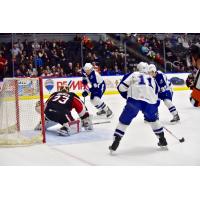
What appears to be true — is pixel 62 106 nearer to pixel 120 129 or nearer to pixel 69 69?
pixel 69 69

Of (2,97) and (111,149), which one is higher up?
(2,97)

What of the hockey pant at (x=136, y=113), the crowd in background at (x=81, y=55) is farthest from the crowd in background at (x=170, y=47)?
the hockey pant at (x=136, y=113)

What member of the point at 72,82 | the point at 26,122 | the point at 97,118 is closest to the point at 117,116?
the point at 97,118

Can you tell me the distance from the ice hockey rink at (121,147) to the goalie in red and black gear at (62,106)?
77 mm

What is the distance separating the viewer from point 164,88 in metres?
4.07

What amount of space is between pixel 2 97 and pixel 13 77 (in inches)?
7.0

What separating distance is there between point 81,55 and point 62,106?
45 cm

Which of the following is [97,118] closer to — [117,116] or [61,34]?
[117,116]

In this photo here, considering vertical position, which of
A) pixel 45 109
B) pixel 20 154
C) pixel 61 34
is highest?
pixel 61 34

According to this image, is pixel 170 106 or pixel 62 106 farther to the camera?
pixel 62 106

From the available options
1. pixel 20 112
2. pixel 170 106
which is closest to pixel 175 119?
pixel 170 106

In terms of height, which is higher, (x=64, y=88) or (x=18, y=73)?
(x=18, y=73)

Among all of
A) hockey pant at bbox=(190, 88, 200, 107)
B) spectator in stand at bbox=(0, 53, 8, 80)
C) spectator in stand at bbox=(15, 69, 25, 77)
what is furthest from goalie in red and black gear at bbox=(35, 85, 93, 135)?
hockey pant at bbox=(190, 88, 200, 107)

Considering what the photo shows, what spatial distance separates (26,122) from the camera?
4.14 meters
